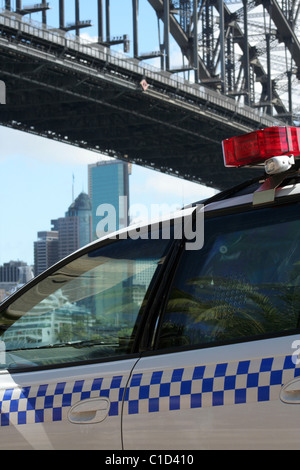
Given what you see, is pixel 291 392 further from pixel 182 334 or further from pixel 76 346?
pixel 76 346

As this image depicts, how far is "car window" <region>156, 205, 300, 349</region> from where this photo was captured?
1.67m

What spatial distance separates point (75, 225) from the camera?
79750 mm

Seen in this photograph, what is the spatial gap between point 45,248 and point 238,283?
72656 mm

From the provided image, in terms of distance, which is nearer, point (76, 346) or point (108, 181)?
point (76, 346)

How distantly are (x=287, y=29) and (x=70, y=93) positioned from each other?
70.3ft

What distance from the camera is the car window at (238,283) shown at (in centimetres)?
167

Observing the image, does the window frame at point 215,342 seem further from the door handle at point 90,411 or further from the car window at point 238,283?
the door handle at point 90,411

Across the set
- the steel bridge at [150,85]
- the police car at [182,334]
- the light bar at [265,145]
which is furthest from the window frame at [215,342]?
the steel bridge at [150,85]

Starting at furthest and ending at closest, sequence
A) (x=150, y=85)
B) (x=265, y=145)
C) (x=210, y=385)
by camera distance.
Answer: (x=150, y=85) → (x=265, y=145) → (x=210, y=385)

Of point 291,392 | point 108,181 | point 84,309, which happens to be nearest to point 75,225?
point 108,181

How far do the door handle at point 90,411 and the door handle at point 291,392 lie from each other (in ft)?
1.41

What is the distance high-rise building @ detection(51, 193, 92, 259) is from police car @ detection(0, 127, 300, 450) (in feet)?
232
